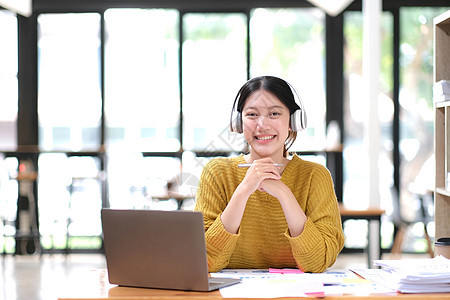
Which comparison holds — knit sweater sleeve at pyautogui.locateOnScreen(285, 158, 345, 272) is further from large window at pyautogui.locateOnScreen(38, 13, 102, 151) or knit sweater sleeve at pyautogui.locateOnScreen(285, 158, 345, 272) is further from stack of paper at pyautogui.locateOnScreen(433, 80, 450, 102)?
large window at pyautogui.locateOnScreen(38, 13, 102, 151)

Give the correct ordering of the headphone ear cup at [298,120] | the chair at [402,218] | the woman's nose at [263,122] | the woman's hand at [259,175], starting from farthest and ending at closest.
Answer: the chair at [402,218] < the headphone ear cup at [298,120] < the woman's nose at [263,122] < the woman's hand at [259,175]

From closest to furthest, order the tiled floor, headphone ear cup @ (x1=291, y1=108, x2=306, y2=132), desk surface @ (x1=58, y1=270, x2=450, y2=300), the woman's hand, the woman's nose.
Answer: desk surface @ (x1=58, y1=270, x2=450, y2=300)
the woman's hand
the woman's nose
headphone ear cup @ (x1=291, y1=108, x2=306, y2=132)
the tiled floor

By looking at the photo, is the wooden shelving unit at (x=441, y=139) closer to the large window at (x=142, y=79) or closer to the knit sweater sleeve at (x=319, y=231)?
the knit sweater sleeve at (x=319, y=231)

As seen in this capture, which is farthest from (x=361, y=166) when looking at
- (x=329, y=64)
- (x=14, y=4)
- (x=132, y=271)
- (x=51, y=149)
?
(x=132, y=271)

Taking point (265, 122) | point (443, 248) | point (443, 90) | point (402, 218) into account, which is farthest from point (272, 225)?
point (402, 218)

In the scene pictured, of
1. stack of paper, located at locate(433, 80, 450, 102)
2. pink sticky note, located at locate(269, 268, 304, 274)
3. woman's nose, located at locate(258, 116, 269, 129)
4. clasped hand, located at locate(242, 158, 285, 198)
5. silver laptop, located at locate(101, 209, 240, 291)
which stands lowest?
pink sticky note, located at locate(269, 268, 304, 274)

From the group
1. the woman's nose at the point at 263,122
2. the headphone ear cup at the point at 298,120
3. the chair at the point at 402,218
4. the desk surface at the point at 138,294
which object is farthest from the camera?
the chair at the point at 402,218

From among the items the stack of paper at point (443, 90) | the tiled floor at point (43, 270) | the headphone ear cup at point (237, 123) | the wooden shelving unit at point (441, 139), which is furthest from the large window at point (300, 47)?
the headphone ear cup at point (237, 123)

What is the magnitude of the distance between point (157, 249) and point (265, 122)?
71 cm

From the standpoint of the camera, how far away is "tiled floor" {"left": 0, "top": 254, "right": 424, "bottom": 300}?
576 centimetres

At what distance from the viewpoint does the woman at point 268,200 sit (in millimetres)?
2227

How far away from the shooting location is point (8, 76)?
8219 mm

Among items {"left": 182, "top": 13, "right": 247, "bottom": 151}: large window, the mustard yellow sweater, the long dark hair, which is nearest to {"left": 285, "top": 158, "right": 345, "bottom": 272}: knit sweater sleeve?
the mustard yellow sweater

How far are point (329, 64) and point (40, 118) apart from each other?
353 centimetres
